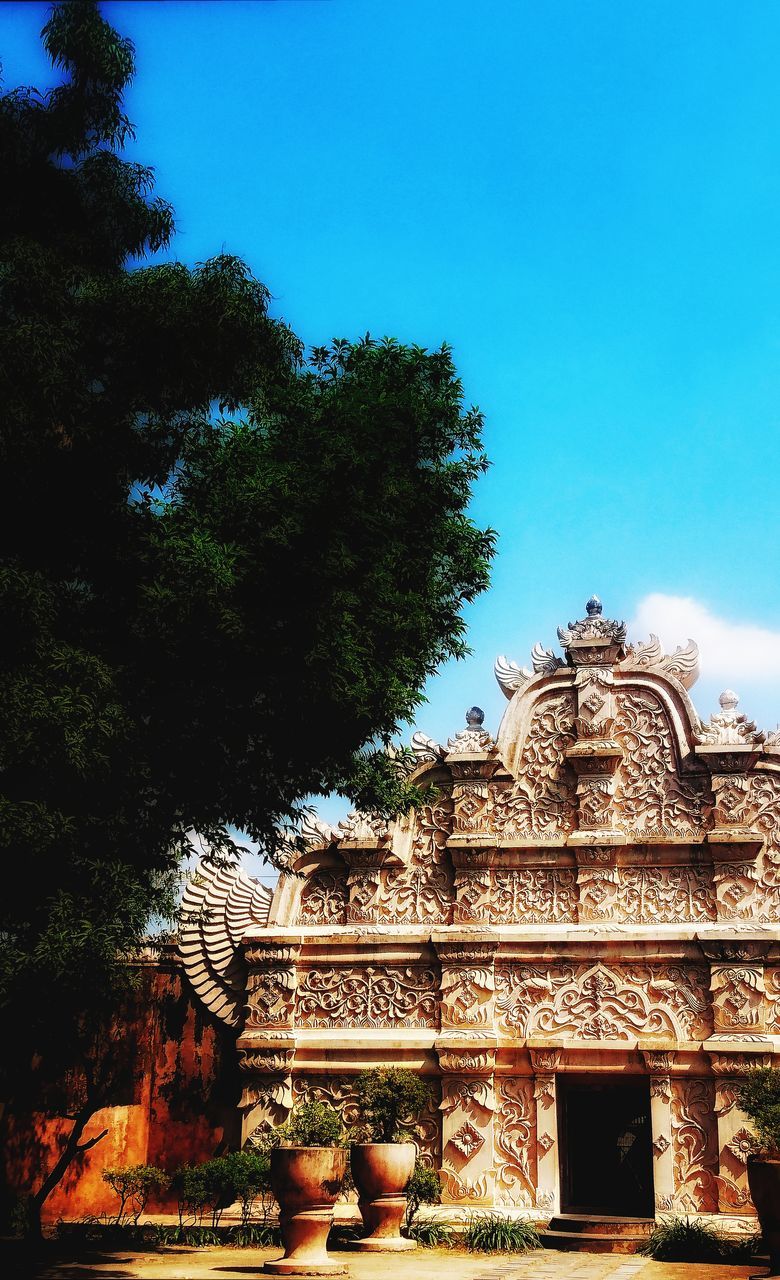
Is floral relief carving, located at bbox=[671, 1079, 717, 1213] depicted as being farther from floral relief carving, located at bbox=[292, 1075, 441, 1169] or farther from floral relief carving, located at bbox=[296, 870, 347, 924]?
floral relief carving, located at bbox=[296, 870, 347, 924]

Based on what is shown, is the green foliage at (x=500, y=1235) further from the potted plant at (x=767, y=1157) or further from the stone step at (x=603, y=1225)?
the potted plant at (x=767, y=1157)

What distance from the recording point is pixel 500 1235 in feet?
43.0

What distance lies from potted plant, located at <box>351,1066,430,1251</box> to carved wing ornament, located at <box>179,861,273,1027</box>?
313cm

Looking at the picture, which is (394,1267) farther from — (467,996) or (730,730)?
(730,730)

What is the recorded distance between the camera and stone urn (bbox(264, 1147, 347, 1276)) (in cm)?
1106

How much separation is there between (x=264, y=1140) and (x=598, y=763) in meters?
6.01

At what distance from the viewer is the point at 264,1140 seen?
14602 millimetres

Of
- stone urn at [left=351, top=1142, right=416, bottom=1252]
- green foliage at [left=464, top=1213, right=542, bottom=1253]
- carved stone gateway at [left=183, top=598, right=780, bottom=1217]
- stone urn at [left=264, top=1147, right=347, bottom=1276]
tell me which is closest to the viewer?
stone urn at [left=264, top=1147, right=347, bottom=1276]

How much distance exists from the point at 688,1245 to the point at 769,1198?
7.83 feet

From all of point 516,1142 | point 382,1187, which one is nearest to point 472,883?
point 516,1142

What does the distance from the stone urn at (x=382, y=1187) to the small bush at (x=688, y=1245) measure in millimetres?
2493

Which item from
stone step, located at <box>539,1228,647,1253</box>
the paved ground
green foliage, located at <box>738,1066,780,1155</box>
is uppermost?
green foliage, located at <box>738,1066,780,1155</box>

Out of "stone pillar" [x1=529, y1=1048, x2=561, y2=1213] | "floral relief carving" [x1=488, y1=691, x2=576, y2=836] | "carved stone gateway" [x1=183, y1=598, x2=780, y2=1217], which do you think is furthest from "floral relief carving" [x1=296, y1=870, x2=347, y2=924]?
"stone pillar" [x1=529, y1=1048, x2=561, y2=1213]

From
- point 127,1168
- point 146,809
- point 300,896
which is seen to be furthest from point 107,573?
point 127,1168
